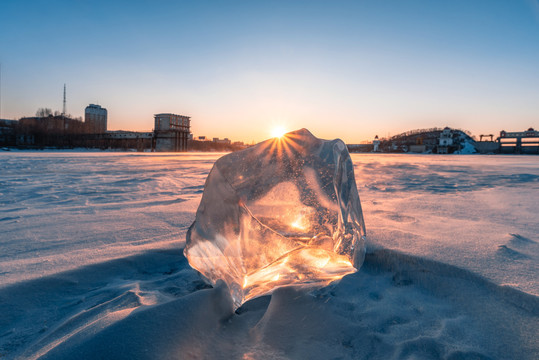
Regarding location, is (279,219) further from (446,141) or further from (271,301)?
(446,141)

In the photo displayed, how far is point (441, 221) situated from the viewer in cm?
217

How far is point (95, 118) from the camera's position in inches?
2574

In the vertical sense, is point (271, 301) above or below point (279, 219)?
below

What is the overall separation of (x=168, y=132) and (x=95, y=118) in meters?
35.8

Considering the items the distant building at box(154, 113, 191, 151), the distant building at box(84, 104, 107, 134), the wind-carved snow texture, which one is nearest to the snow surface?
the wind-carved snow texture

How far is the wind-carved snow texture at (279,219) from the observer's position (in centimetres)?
116

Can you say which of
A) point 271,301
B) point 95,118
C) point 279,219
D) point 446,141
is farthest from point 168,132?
point 446,141

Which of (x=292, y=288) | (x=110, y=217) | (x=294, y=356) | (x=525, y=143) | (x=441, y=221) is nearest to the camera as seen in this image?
(x=294, y=356)

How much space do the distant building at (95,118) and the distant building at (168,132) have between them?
31295 mm

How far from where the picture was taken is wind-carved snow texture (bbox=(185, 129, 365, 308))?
45.8 inches

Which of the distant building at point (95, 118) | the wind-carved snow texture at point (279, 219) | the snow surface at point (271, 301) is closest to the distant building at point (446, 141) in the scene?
the snow surface at point (271, 301)

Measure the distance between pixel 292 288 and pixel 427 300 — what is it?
52 centimetres

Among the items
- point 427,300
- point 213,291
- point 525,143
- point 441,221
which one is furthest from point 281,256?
point 525,143

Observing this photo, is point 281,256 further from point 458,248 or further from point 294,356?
point 458,248
